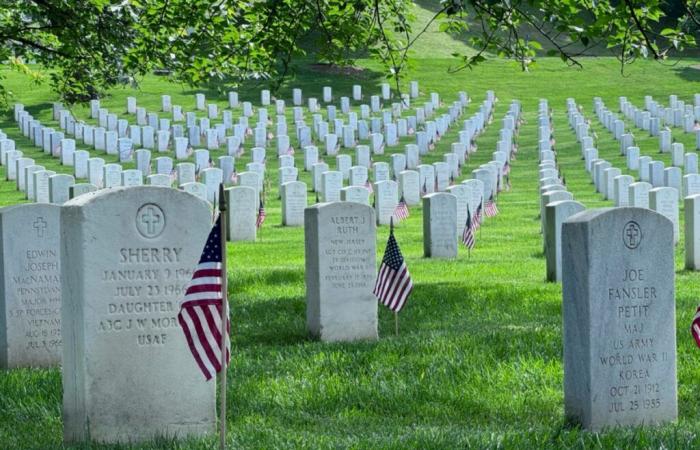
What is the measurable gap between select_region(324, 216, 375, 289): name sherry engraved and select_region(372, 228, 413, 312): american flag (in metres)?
0.44

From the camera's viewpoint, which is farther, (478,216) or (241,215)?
(478,216)

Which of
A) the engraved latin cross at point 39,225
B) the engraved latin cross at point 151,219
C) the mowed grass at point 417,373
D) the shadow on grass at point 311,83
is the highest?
the shadow on grass at point 311,83

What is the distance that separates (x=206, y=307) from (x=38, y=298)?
4.43 metres

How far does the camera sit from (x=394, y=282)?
40.1 feet

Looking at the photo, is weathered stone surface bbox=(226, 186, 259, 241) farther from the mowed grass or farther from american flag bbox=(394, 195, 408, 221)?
american flag bbox=(394, 195, 408, 221)

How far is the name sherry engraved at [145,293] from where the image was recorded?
7.60 meters

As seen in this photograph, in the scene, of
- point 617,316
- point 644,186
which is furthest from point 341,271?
point 644,186

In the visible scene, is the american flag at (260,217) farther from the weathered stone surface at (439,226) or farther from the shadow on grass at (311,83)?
the shadow on grass at (311,83)

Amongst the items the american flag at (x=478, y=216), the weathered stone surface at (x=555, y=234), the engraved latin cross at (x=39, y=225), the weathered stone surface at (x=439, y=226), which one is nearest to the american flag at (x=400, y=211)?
the american flag at (x=478, y=216)

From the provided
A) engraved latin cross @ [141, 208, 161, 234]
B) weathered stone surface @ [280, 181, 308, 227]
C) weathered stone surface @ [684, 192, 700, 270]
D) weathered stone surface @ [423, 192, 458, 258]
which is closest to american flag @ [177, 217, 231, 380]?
engraved latin cross @ [141, 208, 161, 234]

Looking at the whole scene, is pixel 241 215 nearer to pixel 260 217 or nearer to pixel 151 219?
pixel 260 217

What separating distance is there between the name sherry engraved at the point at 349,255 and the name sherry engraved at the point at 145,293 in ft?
15.7

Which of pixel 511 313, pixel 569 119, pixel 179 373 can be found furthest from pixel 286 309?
pixel 569 119

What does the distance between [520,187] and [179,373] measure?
2726 centimetres
